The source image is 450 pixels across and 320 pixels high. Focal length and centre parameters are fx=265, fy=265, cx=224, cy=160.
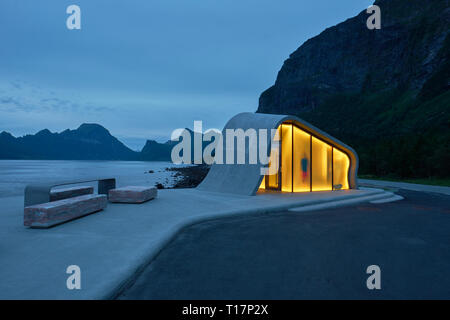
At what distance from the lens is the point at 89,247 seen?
497cm

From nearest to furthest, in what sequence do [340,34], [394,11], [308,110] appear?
[394,11] < [308,110] < [340,34]

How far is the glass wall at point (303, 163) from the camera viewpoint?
14523 millimetres

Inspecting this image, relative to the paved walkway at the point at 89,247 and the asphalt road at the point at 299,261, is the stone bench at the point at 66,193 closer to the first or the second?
the paved walkway at the point at 89,247

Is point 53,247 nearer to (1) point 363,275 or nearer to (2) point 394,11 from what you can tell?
(1) point 363,275

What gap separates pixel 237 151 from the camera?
14188mm

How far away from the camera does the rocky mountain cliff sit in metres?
34.8

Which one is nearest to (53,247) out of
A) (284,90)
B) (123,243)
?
(123,243)

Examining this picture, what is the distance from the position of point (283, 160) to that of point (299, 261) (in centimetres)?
1007

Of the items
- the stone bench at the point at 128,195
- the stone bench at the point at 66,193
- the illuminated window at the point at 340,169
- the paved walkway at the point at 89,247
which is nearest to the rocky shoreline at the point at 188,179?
the illuminated window at the point at 340,169

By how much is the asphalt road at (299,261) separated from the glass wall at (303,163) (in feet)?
21.1

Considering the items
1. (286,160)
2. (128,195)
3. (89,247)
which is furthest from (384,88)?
(89,247)

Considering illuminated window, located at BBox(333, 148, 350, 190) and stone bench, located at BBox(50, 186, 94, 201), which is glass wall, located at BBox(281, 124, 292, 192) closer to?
illuminated window, located at BBox(333, 148, 350, 190)

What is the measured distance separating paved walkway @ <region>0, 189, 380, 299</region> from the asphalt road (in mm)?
309
